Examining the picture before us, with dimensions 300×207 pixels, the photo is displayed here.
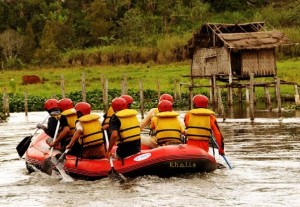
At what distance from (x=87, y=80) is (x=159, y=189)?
126 feet

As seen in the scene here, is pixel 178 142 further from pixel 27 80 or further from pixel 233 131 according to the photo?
pixel 27 80

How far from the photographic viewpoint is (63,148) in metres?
17.3

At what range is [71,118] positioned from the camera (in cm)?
1692

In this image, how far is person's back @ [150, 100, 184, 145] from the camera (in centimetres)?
1614

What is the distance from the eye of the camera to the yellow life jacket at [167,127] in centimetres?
1614

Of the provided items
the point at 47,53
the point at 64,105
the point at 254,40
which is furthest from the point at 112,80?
the point at 64,105

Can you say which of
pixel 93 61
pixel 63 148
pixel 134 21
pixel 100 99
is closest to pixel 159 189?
pixel 63 148

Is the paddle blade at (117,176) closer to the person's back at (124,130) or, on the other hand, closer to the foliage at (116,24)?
the person's back at (124,130)

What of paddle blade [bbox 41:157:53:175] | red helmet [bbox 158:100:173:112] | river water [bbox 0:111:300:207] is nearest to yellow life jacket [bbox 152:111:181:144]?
red helmet [bbox 158:100:173:112]

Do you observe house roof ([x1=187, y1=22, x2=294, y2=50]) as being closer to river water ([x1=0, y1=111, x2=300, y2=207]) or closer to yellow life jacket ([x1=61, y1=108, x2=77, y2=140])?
river water ([x1=0, y1=111, x2=300, y2=207])

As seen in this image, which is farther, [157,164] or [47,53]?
[47,53]

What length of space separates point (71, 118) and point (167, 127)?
93.5 inches

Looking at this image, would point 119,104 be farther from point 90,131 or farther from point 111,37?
point 111,37

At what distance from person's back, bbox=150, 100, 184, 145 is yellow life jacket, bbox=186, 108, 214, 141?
317mm
